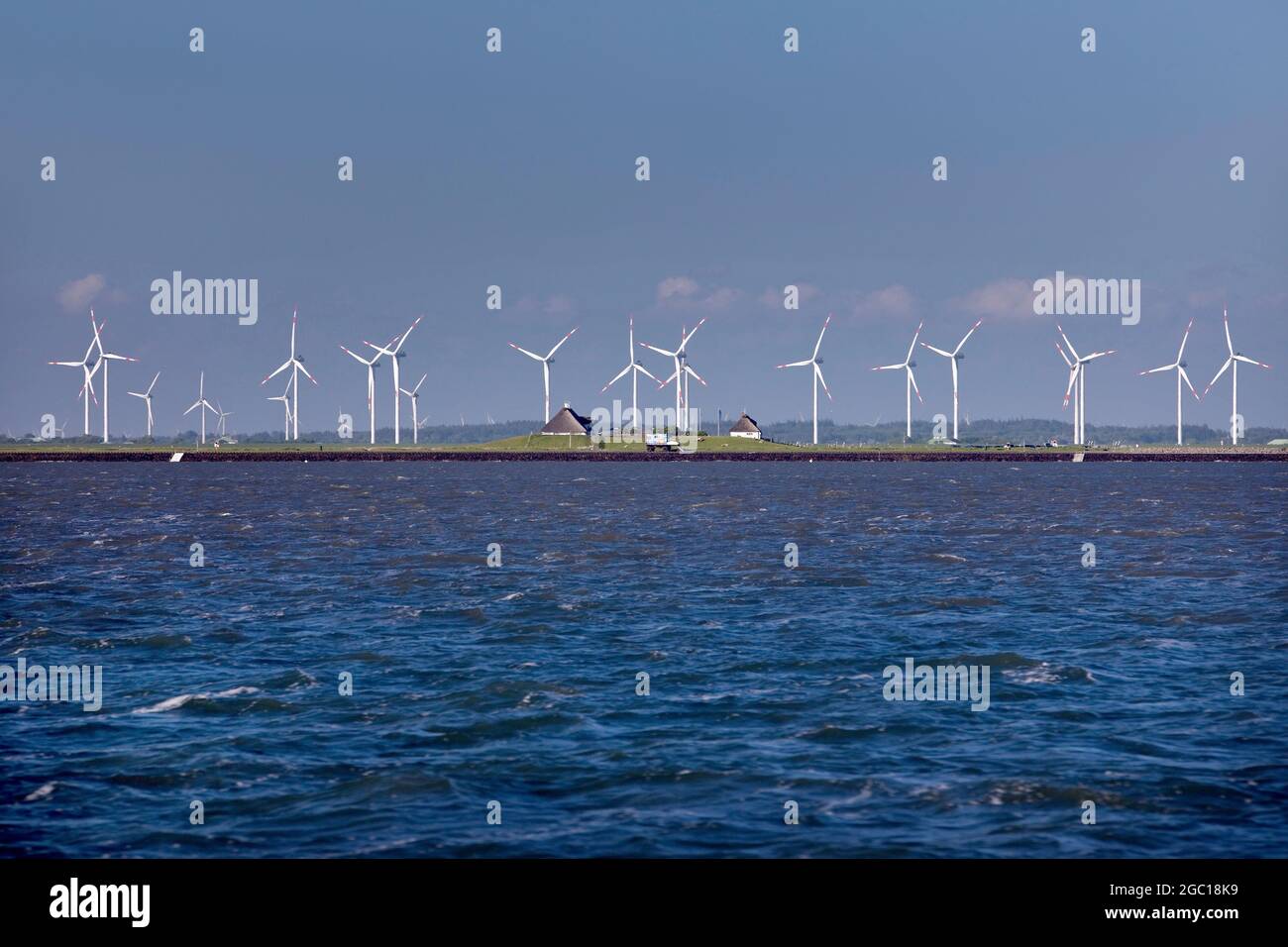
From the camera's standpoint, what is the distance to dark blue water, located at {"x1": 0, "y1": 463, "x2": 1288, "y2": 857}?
21.9m

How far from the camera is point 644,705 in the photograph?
3172cm

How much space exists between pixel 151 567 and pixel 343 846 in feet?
164

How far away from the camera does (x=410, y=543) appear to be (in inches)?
3219

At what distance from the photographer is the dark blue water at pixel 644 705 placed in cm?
2194

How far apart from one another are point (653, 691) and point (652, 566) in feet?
108

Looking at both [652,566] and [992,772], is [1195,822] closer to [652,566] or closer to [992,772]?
[992,772]
